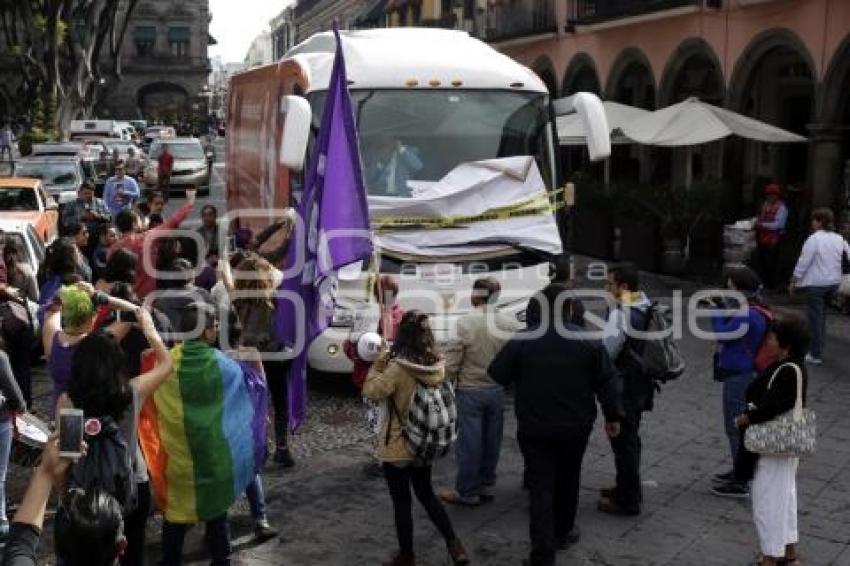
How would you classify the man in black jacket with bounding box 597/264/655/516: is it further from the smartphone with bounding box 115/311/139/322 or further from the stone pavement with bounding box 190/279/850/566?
the smartphone with bounding box 115/311/139/322

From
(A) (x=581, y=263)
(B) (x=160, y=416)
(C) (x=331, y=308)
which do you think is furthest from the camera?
(A) (x=581, y=263)

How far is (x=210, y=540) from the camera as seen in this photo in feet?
17.5

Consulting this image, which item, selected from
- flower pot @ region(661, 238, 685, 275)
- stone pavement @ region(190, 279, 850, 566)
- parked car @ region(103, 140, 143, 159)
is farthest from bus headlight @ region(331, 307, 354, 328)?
parked car @ region(103, 140, 143, 159)

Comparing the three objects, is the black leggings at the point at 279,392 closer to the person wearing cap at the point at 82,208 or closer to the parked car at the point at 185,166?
the person wearing cap at the point at 82,208

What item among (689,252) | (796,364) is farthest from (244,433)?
(689,252)

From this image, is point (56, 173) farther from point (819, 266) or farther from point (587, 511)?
point (587, 511)

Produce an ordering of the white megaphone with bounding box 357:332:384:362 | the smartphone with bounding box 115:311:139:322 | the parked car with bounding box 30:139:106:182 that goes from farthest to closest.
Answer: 1. the parked car with bounding box 30:139:106:182
2. the white megaphone with bounding box 357:332:384:362
3. the smartphone with bounding box 115:311:139:322

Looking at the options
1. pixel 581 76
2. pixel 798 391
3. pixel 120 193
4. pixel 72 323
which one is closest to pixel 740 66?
pixel 581 76

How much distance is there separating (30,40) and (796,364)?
40.3 m

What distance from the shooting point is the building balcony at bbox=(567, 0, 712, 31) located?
756 inches

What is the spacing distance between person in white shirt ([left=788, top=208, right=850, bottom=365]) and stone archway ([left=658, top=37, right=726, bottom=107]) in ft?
30.2

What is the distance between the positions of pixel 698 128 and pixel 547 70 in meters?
11.6

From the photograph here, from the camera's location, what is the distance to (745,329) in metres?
6.84

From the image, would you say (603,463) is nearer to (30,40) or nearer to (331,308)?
(331,308)
